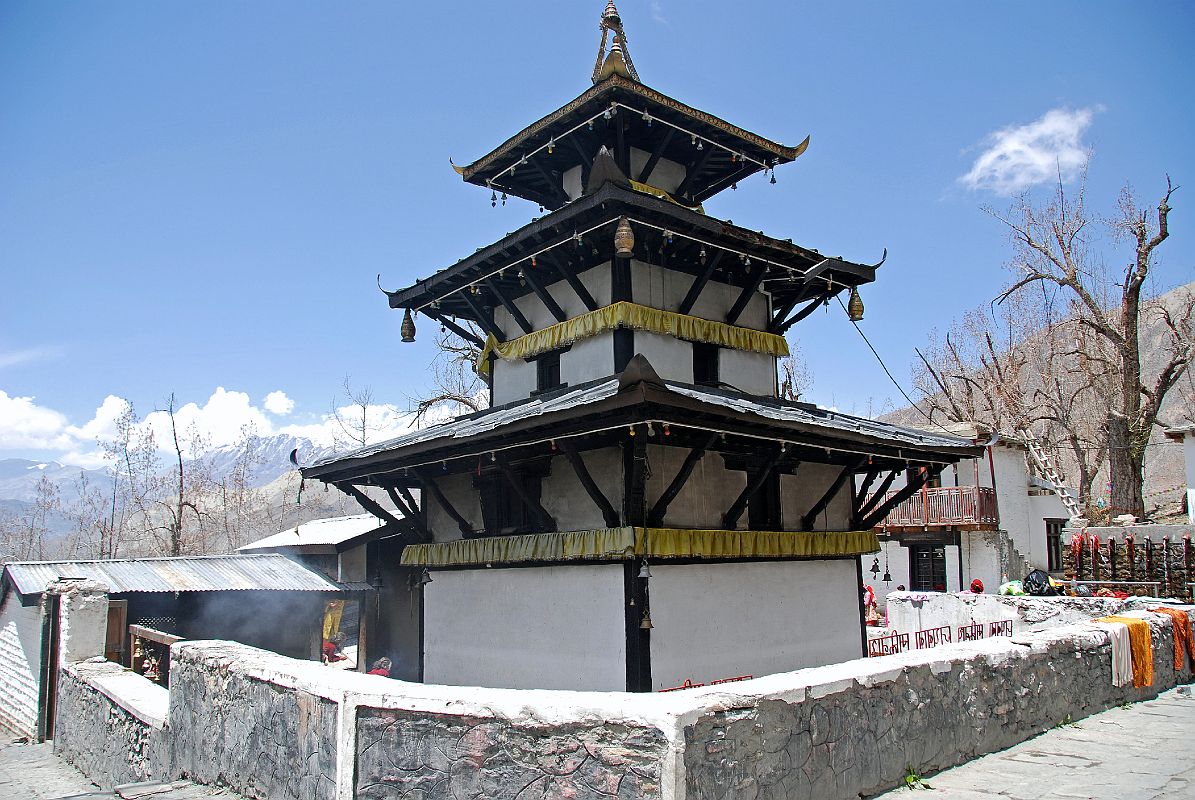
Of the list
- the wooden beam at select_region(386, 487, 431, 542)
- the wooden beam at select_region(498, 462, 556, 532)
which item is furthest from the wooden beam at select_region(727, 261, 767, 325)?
the wooden beam at select_region(386, 487, 431, 542)

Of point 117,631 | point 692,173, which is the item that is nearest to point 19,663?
point 117,631

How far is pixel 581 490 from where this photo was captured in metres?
12.8

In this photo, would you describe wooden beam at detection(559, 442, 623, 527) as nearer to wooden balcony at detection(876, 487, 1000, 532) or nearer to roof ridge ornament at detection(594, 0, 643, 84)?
roof ridge ornament at detection(594, 0, 643, 84)

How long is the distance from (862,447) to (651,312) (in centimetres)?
397

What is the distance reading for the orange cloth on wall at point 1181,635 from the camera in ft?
43.9

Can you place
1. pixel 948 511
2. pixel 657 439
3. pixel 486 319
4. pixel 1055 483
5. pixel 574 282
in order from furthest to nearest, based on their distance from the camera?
pixel 1055 483 → pixel 948 511 → pixel 486 319 → pixel 574 282 → pixel 657 439

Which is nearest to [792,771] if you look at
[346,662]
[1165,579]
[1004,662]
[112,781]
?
[1004,662]

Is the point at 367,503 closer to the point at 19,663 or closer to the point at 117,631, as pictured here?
the point at 117,631

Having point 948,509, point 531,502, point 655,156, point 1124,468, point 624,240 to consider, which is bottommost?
point 531,502

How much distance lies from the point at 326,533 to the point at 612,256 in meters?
13.7

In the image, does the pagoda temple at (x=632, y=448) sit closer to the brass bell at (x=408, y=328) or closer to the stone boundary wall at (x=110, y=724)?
the brass bell at (x=408, y=328)

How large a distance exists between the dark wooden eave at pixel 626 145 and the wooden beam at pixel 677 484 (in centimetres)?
651

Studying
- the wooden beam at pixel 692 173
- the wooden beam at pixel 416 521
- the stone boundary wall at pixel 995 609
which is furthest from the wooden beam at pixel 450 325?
the stone boundary wall at pixel 995 609

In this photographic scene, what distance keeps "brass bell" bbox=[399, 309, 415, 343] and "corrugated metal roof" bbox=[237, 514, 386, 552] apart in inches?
268
